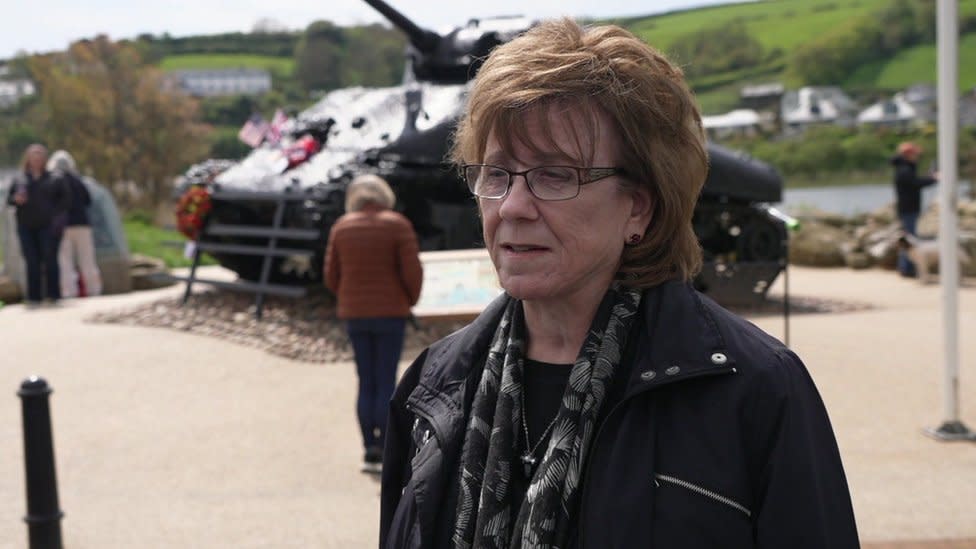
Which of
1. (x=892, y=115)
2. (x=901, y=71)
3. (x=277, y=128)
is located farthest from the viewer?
(x=901, y=71)

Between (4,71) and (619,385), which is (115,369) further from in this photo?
(4,71)

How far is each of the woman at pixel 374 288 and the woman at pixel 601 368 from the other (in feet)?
14.5

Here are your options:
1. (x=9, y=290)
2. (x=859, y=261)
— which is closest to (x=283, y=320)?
(x=9, y=290)

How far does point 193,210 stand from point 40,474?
804cm

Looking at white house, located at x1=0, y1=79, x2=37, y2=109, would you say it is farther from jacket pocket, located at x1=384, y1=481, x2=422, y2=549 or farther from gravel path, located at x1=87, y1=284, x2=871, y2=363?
jacket pocket, located at x1=384, y1=481, x2=422, y2=549

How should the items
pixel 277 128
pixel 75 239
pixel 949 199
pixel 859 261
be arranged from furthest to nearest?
1. pixel 859 261
2. pixel 75 239
3. pixel 277 128
4. pixel 949 199

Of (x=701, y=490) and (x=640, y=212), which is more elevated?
(x=640, y=212)

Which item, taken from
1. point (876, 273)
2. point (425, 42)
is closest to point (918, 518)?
point (425, 42)

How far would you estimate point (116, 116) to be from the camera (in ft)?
123

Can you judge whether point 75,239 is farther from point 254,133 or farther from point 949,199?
point 949,199

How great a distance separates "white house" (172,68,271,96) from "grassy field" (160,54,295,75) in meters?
0.31

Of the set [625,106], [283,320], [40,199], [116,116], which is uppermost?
[116,116]

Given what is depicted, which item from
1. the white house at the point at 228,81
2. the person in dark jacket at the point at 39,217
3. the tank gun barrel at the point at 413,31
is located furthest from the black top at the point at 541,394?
the white house at the point at 228,81

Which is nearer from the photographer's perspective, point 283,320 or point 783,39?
point 283,320
